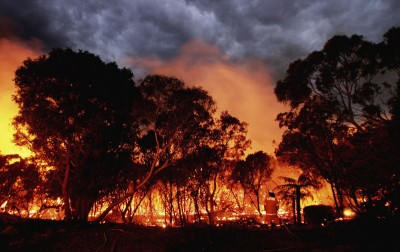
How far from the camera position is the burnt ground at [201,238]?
9.95 meters

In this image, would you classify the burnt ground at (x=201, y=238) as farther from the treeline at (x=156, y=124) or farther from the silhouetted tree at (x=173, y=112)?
the silhouetted tree at (x=173, y=112)

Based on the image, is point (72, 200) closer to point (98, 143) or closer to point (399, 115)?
point (98, 143)

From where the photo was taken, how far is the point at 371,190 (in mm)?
13656

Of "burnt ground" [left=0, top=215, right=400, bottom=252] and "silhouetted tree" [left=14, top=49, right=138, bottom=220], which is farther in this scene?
"silhouetted tree" [left=14, top=49, right=138, bottom=220]

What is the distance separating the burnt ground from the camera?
9.95m

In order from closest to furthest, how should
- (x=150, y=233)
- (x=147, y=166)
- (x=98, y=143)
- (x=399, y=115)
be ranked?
(x=150, y=233) < (x=399, y=115) < (x=98, y=143) < (x=147, y=166)

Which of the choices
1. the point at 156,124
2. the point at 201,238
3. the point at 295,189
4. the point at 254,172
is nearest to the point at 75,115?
the point at 156,124

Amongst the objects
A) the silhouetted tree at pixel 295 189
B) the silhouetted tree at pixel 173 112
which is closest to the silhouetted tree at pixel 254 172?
the silhouetted tree at pixel 295 189

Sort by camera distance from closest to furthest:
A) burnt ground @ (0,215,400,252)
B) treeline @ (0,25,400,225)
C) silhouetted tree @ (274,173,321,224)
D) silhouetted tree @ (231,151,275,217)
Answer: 1. burnt ground @ (0,215,400,252)
2. treeline @ (0,25,400,225)
3. silhouetted tree @ (274,173,321,224)
4. silhouetted tree @ (231,151,275,217)

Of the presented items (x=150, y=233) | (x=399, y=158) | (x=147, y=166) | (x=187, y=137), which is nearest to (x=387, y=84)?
(x=399, y=158)

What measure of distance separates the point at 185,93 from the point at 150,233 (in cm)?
934

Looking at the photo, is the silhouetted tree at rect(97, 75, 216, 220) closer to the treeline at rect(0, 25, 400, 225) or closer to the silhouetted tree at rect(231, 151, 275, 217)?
the treeline at rect(0, 25, 400, 225)

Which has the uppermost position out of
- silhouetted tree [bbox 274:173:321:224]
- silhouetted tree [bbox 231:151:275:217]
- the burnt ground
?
silhouetted tree [bbox 231:151:275:217]

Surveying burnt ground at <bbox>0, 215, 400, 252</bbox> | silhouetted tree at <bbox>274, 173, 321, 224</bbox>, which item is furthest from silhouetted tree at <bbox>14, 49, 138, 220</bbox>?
silhouetted tree at <bbox>274, 173, 321, 224</bbox>
